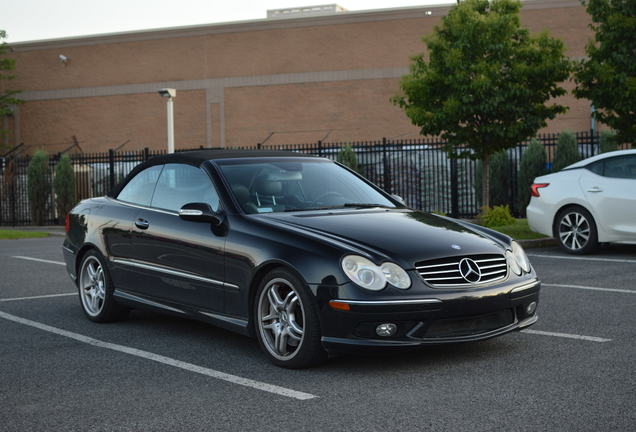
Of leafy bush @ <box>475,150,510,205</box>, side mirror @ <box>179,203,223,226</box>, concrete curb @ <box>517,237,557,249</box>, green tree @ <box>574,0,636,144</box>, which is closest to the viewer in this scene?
side mirror @ <box>179,203,223,226</box>

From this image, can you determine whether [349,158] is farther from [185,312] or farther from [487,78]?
[185,312]

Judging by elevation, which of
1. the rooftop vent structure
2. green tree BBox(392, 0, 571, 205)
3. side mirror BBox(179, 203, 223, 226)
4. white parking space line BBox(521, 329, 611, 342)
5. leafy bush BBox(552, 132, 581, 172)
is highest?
the rooftop vent structure

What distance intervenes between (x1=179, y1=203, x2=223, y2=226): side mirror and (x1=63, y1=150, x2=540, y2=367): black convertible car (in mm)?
11

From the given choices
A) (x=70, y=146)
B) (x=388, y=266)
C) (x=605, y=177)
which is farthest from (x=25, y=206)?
(x=388, y=266)

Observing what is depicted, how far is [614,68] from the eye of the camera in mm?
17016

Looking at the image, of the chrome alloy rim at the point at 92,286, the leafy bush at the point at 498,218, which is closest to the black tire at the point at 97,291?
the chrome alloy rim at the point at 92,286

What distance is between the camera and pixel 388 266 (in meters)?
5.52

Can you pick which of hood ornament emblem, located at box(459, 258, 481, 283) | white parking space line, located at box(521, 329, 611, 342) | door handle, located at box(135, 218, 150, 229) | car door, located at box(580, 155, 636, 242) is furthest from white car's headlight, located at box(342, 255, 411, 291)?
car door, located at box(580, 155, 636, 242)

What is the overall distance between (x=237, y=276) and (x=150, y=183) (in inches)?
71.5

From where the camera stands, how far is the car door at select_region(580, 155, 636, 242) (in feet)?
39.7

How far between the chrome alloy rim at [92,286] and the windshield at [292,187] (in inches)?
70.5

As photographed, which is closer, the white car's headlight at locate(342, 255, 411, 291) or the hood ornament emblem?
the white car's headlight at locate(342, 255, 411, 291)

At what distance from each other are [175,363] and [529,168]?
57.4 ft

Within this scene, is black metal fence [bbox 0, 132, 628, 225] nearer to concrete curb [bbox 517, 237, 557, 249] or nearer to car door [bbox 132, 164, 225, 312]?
concrete curb [bbox 517, 237, 557, 249]
